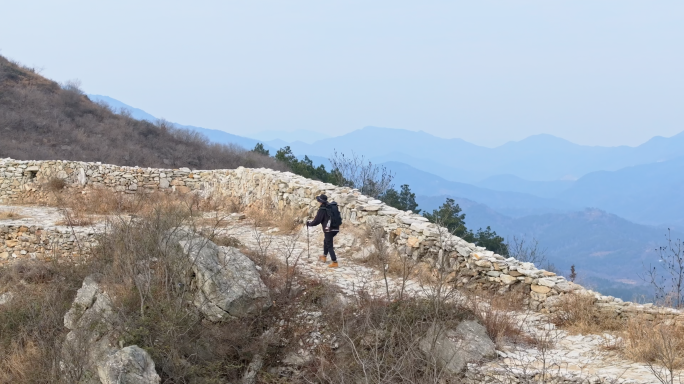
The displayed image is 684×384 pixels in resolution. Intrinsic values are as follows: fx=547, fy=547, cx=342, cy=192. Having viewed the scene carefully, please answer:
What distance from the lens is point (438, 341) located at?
6.12 m

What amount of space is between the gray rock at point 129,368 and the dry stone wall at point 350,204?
3.81 meters

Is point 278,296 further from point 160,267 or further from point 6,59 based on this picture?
point 6,59

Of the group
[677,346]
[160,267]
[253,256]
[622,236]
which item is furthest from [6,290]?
[622,236]

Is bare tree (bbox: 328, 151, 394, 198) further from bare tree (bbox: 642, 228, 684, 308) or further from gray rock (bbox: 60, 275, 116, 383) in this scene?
gray rock (bbox: 60, 275, 116, 383)

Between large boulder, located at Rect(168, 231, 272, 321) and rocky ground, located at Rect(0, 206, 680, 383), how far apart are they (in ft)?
2.37

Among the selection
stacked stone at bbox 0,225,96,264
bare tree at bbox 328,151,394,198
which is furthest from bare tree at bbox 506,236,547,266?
stacked stone at bbox 0,225,96,264

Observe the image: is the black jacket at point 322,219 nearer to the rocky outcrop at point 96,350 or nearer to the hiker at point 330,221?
the hiker at point 330,221

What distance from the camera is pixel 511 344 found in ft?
21.4

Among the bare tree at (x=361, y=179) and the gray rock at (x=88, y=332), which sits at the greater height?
the bare tree at (x=361, y=179)

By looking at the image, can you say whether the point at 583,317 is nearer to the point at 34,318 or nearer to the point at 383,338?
the point at 383,338

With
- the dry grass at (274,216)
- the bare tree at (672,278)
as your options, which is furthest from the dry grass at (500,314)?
the dry grass at (274,216)

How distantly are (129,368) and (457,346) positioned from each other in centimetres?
359

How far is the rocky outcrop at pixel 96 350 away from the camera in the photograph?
5.88m

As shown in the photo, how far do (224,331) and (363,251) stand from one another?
3450 mm
